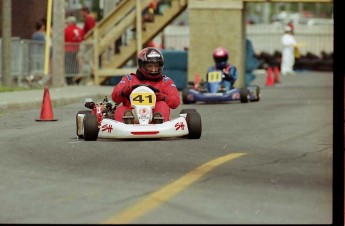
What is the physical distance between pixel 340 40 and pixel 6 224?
2.77m

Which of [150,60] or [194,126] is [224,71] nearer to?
[150,60]

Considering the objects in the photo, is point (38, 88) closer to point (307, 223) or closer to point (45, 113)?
point (45, 113)

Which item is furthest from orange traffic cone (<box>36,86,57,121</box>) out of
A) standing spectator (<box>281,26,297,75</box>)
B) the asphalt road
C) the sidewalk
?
standing spectator (<box>281,26,297,75</box>)

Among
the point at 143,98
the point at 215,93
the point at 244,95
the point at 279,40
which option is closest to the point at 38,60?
the point at 215,93

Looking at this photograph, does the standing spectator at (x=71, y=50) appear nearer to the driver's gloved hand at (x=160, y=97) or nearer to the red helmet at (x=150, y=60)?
the red helmet at (x=150, y=60)

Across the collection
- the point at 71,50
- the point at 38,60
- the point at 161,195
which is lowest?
the point at 161,195

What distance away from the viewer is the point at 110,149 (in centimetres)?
1367

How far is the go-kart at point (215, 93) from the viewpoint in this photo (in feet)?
82.2

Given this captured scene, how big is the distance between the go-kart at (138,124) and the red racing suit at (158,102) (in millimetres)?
151

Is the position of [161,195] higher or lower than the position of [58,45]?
lower

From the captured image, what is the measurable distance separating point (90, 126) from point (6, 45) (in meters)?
13.4

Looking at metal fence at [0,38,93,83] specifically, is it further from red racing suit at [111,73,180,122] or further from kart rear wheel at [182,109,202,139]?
kart rear wheel at [182,109,202,139]

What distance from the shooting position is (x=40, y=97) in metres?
24.9

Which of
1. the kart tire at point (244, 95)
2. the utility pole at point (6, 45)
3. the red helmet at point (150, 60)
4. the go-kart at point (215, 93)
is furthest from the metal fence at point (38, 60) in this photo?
the red helmet at point (150, 60)
